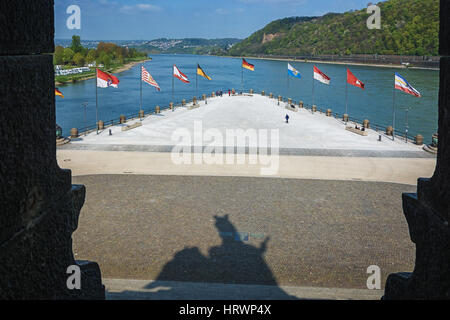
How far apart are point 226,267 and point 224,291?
1767 millimetres

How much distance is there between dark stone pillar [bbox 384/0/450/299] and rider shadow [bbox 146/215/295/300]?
6.10m

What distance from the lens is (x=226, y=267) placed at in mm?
10750

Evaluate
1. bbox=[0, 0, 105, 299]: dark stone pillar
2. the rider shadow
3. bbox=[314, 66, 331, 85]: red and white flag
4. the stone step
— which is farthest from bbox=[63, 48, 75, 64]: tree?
bbox=[0, 0, 105, 299]: dark stone pillar

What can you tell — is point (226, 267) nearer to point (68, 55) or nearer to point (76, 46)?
point (68, 55)

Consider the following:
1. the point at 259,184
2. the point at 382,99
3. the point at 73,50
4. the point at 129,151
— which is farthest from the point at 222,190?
the point at 73,50

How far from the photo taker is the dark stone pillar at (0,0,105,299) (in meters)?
2.08

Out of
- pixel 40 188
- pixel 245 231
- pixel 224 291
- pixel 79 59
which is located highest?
pixel 79 59

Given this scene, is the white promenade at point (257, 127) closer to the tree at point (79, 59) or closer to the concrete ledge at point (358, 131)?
the concrete ledge at point (358, 131)

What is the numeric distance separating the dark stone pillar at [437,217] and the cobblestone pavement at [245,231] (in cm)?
736

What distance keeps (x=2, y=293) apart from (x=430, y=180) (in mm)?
2535

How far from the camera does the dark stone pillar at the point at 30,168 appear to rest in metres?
2.08

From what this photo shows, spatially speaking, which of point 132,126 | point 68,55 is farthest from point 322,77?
point 68,55

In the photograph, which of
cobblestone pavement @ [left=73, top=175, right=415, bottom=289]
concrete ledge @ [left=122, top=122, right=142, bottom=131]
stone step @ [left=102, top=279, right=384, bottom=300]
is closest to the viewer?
stone step @ [left=102, top=279, right=384, bottom=300]

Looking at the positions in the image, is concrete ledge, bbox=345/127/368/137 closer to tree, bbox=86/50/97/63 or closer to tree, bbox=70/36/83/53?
tree, bbox=86/50/97/63
